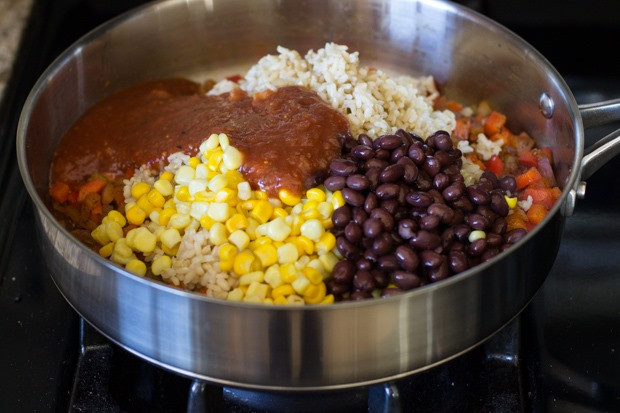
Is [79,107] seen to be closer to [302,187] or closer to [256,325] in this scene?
[302,187]

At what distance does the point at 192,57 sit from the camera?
2.26 m

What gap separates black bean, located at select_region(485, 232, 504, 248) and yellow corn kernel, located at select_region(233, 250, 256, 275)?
0.45 meters

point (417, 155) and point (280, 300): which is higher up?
point (417, 155)

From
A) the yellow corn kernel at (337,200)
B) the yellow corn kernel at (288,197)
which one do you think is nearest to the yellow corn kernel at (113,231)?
the yellow corn kernel at (288,197)

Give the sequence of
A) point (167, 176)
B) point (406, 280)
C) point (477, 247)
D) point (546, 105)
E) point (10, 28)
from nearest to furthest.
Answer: point (406, 280)
point (477, 247)
point (167, 176)
point (546, 105)
point (10, 28)

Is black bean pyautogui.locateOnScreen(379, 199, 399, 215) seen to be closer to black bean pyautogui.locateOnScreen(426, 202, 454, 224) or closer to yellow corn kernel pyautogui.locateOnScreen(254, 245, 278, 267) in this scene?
black bean pyautogui.locateOnScreen(426, 202, 454, 224)

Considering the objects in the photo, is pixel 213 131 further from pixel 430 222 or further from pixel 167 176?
pixel 430 222

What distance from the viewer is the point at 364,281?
4.87 ft

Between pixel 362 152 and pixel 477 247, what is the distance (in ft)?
0.98

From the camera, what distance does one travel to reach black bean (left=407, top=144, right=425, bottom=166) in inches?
66.5

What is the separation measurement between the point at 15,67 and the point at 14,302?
0.73 metres

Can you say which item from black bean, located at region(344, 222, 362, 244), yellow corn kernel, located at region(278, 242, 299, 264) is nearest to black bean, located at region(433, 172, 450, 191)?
black bean, located at region(344, 222, 362, 244)

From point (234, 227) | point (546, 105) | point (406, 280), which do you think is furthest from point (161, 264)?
point (546, 105)

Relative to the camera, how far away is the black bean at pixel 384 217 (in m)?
1.56
